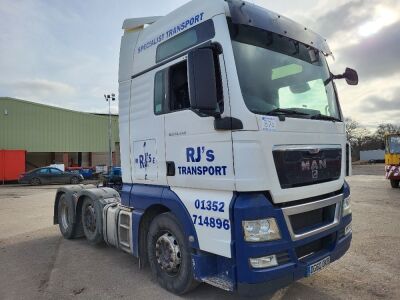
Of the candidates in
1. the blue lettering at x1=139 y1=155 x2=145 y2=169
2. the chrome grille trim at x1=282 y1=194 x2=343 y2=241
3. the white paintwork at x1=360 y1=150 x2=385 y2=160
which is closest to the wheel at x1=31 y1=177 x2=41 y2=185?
the blue lettering at x1=139 y1=155 x2=145 y2=169

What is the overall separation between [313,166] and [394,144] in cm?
1561

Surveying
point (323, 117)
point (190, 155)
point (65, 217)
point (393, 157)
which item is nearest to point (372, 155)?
point (393, 157)

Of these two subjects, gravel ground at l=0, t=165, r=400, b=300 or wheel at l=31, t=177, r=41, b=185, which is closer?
gravel ground at l=0, t=165, r=400, b=300

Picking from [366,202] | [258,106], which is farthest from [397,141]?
[258,106]

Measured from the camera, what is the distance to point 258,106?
389 cm

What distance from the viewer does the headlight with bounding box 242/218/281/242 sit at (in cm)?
366

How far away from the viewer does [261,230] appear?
370 centimetres

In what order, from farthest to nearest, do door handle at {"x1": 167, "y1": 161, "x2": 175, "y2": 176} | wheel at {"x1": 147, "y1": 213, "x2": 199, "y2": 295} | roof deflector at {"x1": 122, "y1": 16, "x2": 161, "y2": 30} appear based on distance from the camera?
roof deflector at {"x1": 122, "y1": 16, "x2": 161, "y2": 30}, door handle at {"x1": 167, "y1": 161, "x2": 175, "y2": 176}, wheel at {"x1": 147, "y1": 213, "x2": 199, "y2": 295}

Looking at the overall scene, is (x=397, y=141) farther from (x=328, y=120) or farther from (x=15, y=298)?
(x=15, y=298)

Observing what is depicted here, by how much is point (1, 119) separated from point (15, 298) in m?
36.6

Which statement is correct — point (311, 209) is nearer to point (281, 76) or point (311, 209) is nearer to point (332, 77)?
point (281, 76)

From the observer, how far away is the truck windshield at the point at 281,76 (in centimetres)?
396

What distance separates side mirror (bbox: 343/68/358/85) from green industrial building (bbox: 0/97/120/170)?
1427 inches

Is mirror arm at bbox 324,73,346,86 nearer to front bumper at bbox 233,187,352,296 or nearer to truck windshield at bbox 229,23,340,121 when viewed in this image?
truck windshield at bbox 229,23,340,121
